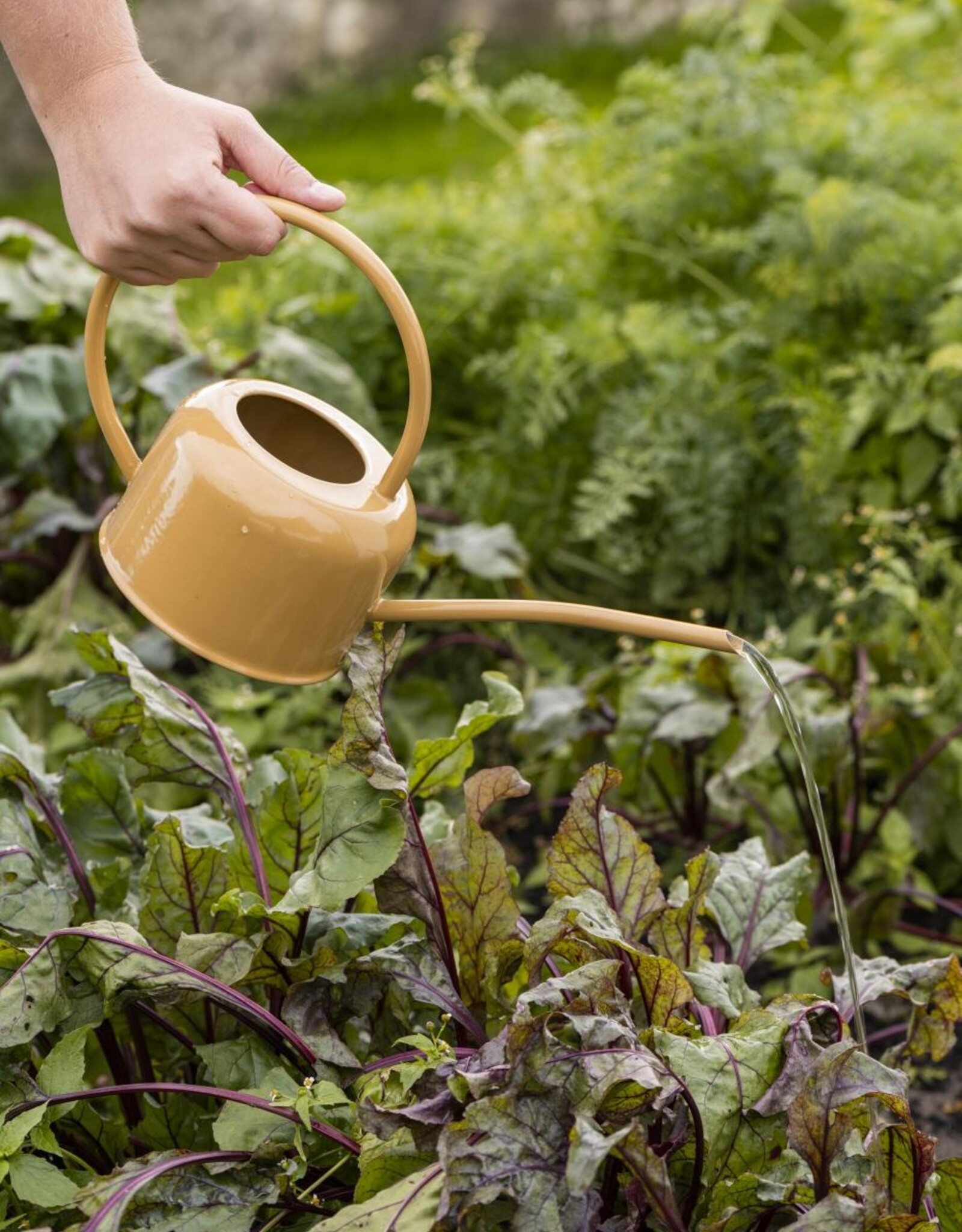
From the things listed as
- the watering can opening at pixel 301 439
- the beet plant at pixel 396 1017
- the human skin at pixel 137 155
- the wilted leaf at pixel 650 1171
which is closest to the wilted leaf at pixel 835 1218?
the beet plant at pixel 396 1017

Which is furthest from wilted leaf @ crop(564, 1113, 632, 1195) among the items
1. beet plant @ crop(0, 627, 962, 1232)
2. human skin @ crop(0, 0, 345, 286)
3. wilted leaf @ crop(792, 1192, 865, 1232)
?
human skin @ crop(0, 0, 345, 286)

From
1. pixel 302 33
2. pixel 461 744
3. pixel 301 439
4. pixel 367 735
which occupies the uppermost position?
pixel 301 439

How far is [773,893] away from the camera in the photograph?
1697 millimetres

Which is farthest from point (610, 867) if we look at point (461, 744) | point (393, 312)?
point (393, 312)

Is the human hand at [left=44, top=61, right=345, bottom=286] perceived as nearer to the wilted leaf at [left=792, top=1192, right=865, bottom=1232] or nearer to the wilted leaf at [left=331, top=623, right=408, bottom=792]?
the wilted leaf at [left=331, top=623, right=408, bottom=792]

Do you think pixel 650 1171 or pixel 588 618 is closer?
pixel 650 1171

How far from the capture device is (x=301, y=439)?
152cm

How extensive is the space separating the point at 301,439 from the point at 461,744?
395 millimetres

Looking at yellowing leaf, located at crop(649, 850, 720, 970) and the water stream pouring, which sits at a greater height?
the water stream pouring

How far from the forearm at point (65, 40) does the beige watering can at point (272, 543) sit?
7.5 inches

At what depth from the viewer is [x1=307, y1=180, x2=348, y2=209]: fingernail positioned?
1354 mm

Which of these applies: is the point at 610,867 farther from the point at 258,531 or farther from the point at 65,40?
the point at 65,40

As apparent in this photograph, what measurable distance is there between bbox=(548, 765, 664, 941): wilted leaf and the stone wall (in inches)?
262

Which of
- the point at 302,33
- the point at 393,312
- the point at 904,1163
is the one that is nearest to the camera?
the point at 393,312
